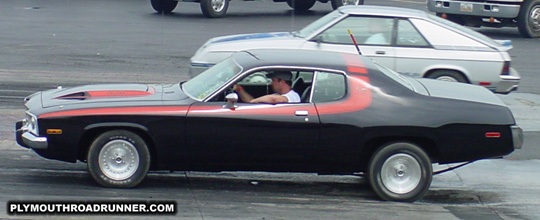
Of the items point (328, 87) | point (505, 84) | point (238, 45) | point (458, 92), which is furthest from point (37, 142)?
point (505, 84)

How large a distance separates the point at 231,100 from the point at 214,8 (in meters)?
14.3

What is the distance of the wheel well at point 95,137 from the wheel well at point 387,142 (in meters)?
1.91

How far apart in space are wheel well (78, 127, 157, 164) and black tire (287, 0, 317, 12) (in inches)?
652

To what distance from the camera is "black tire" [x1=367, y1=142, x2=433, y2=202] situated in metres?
7.26

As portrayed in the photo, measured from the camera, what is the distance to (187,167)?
7.25 meters

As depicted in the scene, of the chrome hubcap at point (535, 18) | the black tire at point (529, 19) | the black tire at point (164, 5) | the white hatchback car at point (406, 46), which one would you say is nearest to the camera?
the white hatchback car at point (406, 46)

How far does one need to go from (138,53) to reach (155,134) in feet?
28.0

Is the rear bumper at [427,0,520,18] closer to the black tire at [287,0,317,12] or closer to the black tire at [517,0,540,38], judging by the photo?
the black tire at [517,0,540,38]

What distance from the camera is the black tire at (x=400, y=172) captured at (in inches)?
286

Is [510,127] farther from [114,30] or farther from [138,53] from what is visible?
[114,30]

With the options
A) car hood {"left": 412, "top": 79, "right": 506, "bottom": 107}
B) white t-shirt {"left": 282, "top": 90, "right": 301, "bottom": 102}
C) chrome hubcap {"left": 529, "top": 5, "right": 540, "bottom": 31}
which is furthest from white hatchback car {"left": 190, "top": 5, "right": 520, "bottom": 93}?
chrome hubcap {"left": 529, "top": 5, "right": 540, "bottom": 31}

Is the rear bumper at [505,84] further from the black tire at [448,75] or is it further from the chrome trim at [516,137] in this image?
the chrome trim at [516,137]

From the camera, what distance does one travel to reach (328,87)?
7.38 m

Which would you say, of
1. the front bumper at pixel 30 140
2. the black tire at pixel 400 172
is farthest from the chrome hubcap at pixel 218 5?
the black tire at pixel 400 172
